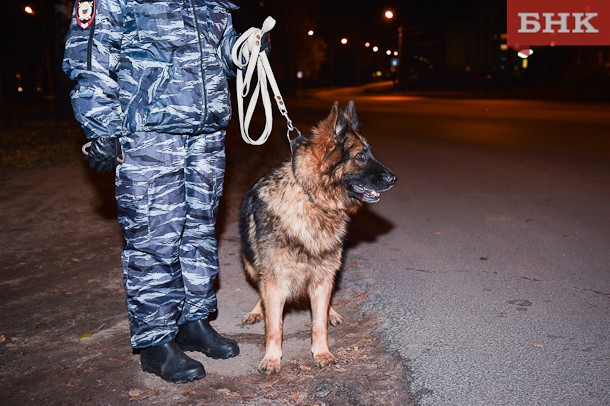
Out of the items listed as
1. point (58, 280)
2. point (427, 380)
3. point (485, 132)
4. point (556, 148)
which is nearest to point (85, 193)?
point (58, 280)

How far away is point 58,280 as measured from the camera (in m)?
5.75

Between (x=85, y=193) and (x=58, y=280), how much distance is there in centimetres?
430

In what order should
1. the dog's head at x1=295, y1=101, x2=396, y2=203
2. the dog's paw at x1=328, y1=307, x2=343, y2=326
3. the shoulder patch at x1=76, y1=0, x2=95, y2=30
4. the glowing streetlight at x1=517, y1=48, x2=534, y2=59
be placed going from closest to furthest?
the shoulder patch at x1=76, y1=0, x2=95, y2=30 < the dog's head at x1=295, y1=101, x2=396, y2=203 < the dog's paw at x1=328, y1=307, x2=343, y2=326 < the glowing streetlight at x1=517, y1=48, x2=534, y2=59

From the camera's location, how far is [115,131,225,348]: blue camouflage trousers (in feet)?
11.8

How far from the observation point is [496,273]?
5.66m

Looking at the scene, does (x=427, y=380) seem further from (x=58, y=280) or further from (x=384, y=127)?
(x=384, y=127)

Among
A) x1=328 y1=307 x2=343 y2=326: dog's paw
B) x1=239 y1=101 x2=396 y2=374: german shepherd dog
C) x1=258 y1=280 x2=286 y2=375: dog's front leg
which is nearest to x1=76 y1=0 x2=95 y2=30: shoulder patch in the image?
x1=239 y1=101 x2=396 y2=374: german shepherd dog

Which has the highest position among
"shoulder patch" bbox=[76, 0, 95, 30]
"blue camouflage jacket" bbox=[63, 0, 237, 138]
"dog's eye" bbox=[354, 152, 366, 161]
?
"shoulder patch" bbox=[76, 0, 95, 30]

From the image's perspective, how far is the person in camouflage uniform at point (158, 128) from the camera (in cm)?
337

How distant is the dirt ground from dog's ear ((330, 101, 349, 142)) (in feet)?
4.69

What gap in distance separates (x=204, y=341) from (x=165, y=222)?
93cm

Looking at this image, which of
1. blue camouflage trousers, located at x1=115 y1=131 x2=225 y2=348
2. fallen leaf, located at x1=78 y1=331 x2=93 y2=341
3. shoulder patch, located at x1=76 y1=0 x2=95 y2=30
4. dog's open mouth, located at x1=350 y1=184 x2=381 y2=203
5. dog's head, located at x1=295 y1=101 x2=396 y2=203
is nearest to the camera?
shoulder patch, located at x1=76 y1=0 x2=95 y2=30

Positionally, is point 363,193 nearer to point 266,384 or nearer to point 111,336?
point 266,384

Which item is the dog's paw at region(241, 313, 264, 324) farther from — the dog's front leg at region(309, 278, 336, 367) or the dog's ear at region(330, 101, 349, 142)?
the dog's ear at region(330, 101, 349, 142)
